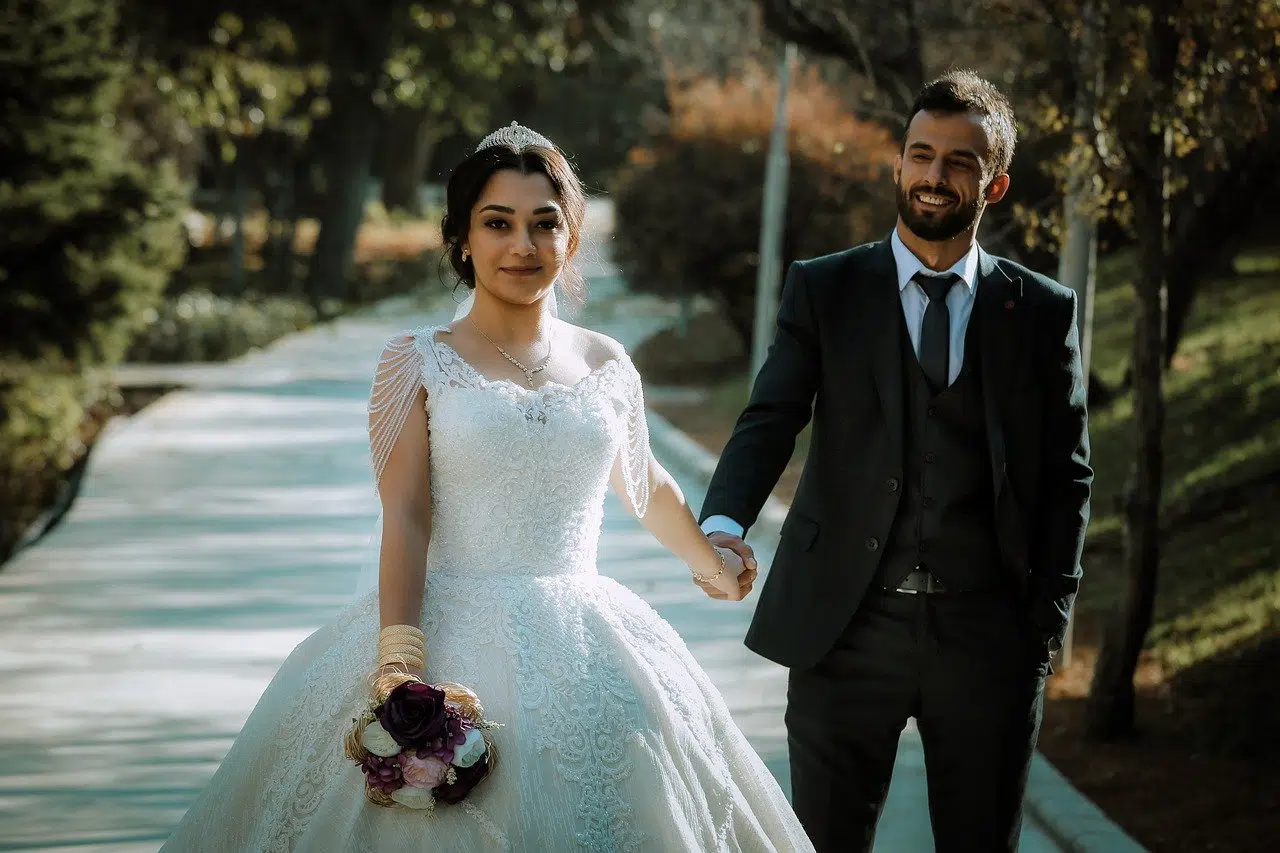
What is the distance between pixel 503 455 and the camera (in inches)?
151

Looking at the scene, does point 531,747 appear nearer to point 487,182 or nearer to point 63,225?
point 487,182

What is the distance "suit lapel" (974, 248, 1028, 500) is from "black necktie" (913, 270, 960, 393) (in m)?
0.08

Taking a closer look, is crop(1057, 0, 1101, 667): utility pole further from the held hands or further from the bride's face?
the bride's face

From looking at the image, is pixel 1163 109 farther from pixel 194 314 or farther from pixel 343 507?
pixel 194 314

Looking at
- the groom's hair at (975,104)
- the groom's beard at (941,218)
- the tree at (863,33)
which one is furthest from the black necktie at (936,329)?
the tree at (863,33)

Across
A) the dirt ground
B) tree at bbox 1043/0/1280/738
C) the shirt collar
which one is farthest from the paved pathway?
the shirt collar

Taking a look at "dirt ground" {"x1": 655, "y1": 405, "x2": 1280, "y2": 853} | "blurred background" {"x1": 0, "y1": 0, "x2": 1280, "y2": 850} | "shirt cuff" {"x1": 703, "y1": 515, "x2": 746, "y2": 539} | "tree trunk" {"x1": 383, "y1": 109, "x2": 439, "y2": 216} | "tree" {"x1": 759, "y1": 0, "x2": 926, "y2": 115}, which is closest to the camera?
"shirt cuff" {"x1": 703, "y1": 515, "x2": 746, "y2": 539}

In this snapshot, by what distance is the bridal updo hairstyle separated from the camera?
3.84 m

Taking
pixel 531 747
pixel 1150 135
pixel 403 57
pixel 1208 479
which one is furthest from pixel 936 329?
pixel 403 57

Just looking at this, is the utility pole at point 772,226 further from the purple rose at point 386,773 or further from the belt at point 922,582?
the purple rose at point 386,773

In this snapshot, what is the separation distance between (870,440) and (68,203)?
1732cm

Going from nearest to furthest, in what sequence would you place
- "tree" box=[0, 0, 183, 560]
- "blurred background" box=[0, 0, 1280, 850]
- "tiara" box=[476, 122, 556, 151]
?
"tiara" box=[476, 122, 556, 151] → "blurred background" box=[0, 0, 1280, 850] → "tree" box=[0, 0, 183, 560]

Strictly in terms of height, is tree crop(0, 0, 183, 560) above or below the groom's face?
below

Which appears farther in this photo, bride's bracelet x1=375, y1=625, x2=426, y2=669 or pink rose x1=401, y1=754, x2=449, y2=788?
bride's bracelet x1=375, y1=625, x2=426, y2=669
